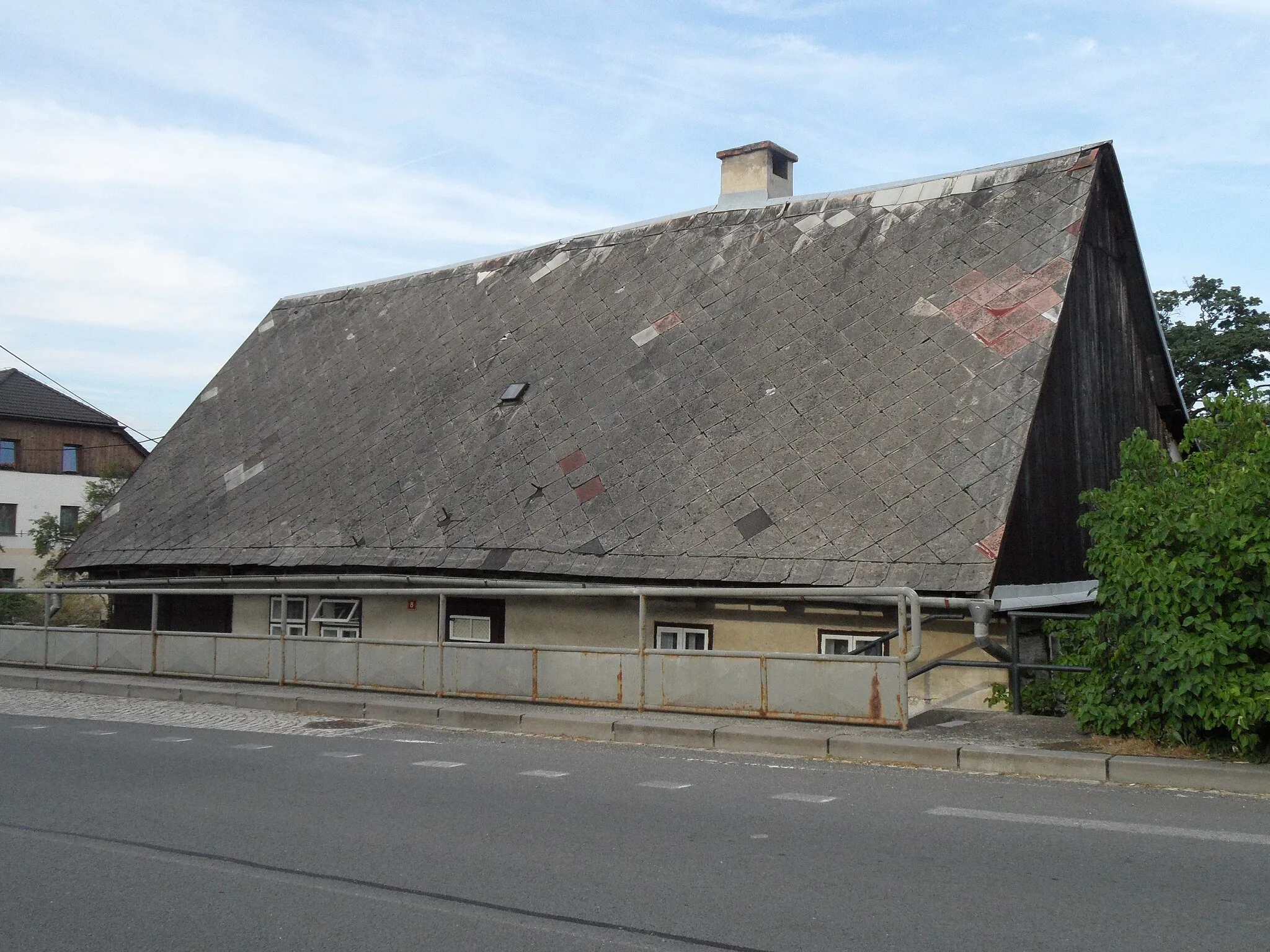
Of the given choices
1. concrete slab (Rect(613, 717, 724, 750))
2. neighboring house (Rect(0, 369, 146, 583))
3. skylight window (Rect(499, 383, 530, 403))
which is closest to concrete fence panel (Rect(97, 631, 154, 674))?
skylight window (Rect(499, 383, 530, 403))

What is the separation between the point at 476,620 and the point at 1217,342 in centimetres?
2426

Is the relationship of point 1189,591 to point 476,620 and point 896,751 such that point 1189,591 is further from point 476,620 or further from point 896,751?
point 476,620

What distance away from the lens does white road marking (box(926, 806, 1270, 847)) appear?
6.83 metres

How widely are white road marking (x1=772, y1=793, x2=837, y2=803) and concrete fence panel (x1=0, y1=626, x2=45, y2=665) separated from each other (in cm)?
1414

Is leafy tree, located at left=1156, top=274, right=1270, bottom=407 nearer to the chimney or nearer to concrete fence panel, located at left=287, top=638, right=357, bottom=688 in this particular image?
the chimney

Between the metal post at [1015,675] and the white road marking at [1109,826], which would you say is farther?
the metal post at [1015,675]

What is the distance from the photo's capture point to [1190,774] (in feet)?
27.7

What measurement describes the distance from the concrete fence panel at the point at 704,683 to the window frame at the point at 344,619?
25.5 ft

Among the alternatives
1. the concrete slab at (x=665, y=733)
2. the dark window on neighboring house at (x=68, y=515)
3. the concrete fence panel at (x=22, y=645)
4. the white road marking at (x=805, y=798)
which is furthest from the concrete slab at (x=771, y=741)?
the dark window on neighboring house at (x=68, y=515)

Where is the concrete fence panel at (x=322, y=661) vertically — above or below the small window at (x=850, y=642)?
below

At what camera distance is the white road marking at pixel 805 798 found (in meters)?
8.22

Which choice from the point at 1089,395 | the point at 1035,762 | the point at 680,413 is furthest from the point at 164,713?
the point at 1089,395

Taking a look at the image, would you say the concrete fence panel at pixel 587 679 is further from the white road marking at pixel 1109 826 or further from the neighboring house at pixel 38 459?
the neighboring house at pixel 38 459

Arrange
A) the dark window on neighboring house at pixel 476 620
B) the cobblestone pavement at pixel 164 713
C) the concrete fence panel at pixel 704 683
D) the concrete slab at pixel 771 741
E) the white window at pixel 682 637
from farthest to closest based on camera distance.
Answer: the dark window on neighboring house at pixel 476 620, the white window at pixel 682 637, the cobblestone pavement at pixel 164 713, the concrete fence panel at pixel 704 683, the concrete slab at pixel 771 741
